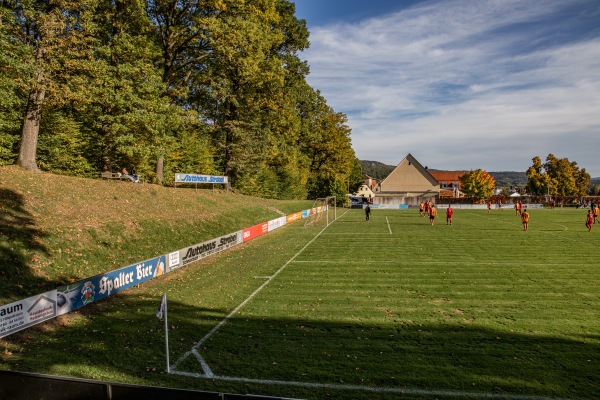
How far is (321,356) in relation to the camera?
381 inches

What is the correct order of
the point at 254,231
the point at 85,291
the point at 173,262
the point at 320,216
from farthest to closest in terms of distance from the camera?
the point at 320,216 < the point at 254,231 < the point at 173,262 < the point at 85,291

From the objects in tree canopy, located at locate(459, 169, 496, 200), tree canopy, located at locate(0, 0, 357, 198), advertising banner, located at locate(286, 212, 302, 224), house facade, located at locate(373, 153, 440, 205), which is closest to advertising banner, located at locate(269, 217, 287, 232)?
advertising banner, located at locate(286, 212, 302, 224)

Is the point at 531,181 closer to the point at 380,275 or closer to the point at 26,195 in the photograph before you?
the point at 380,275

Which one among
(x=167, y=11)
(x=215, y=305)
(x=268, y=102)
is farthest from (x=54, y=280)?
(x=268, y=102)

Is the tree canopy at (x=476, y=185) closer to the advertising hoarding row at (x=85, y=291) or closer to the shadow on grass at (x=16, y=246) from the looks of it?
the advertising hoarding row at (x=85, y=291)

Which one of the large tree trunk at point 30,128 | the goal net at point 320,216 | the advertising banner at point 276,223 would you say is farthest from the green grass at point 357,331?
the goal net at point 320,216

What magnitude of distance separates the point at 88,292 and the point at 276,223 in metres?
27.0

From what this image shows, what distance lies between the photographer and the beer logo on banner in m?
13.1

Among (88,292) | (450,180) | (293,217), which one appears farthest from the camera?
(450,180)

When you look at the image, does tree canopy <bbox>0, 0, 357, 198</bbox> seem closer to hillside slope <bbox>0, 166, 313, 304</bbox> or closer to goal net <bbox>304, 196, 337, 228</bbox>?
hillside slope <bbox>0, 166, 313, 304</bbox>

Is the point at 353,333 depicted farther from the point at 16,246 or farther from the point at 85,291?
the point at 16,246

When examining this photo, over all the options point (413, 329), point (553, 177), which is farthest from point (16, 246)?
point (553, 177)

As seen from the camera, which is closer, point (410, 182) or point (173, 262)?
point (173, 262)

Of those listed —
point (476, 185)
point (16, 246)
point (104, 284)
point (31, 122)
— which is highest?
point (476, 185)
